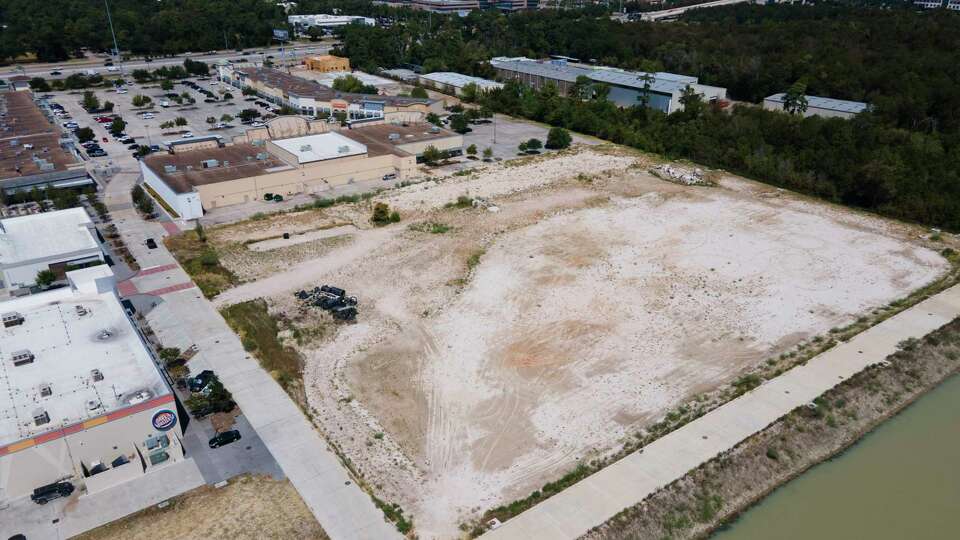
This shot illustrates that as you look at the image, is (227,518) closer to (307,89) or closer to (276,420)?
(276,420)

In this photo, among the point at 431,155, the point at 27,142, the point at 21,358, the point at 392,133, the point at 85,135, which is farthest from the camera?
the point at 85,135

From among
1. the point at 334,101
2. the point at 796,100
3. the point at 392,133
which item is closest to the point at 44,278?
the point at 392,133

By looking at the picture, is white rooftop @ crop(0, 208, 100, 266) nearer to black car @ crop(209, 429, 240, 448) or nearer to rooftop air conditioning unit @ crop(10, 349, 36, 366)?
rooftop air conditioning unit @ crop(10, 349, 36, 366)

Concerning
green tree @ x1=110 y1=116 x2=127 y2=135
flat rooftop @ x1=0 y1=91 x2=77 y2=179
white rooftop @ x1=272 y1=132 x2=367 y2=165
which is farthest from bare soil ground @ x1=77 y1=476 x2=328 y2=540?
green tree @ x1=110 y1=116 x2=127 y2=135

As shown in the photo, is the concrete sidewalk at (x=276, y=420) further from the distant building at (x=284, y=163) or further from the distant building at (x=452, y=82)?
the distant building at (x=452, y=82)

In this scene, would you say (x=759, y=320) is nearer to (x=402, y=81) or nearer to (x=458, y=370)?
(x=458, y=370)

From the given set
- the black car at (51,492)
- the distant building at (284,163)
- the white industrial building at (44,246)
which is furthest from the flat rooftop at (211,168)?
the black car at (51,492)

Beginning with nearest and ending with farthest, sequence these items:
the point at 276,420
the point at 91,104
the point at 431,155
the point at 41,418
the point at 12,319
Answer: the point at 41,418 → the point at 276,420 → the point at 12,319 → the point at 431,155 → the point at 91,104
